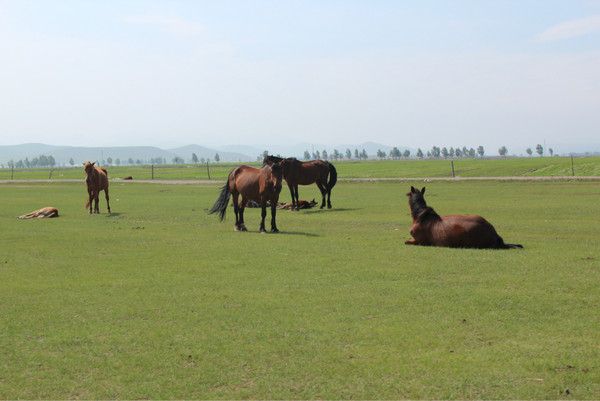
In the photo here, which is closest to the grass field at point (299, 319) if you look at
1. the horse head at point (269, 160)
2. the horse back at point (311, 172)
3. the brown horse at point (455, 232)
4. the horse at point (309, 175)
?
the brown horse at point (455, 232)

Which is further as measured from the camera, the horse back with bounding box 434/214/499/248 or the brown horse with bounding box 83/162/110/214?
the brown horse with bounding box 83/162/110/214

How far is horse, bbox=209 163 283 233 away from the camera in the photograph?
19.8 metres

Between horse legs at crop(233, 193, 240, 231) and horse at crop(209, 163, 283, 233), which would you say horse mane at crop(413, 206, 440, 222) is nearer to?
horse at crop(209, 163, 283, 233)

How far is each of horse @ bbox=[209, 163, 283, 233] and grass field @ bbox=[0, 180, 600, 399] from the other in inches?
91.3

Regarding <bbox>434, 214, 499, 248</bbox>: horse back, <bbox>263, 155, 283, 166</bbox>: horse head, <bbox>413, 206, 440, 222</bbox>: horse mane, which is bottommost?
<bbox>434, 214, 499, 248</bbox>: horse back

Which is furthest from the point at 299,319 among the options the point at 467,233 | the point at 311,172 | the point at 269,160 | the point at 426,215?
the point at 311,172

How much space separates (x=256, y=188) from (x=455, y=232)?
6800 millimetres

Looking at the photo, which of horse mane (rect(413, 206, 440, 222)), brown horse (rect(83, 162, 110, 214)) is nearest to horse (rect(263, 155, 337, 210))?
brown horse (rect(83, 162, 110, 214))

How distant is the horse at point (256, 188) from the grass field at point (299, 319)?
2.32m

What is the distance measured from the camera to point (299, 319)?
29.4ft

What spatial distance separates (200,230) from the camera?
2020 cm

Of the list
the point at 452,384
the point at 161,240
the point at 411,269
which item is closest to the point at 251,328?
the point at 452,384

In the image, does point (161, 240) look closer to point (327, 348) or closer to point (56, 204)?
point (327, 348)

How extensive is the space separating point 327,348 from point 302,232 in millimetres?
11925
